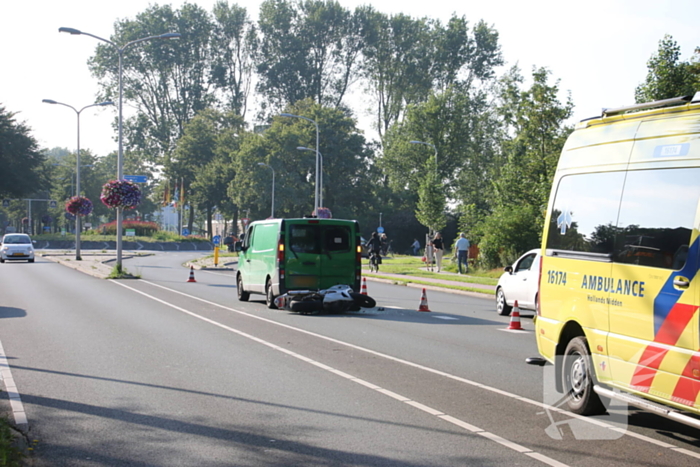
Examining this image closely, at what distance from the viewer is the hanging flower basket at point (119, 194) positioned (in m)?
31.8

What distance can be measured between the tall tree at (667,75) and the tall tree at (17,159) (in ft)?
166

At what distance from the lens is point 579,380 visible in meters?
7.33

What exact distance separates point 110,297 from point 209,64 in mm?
62142

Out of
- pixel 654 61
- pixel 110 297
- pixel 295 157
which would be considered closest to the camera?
pixel 110 297

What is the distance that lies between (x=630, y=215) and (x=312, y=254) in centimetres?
1090

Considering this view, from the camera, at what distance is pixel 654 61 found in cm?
2486

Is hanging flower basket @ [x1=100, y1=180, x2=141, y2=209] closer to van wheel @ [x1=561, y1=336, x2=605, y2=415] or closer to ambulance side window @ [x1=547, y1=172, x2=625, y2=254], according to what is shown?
ambulance side window @ [x1=547, y1=172, x2=625, y2=254]

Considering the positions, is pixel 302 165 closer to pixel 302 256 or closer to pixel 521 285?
pixel 302 256

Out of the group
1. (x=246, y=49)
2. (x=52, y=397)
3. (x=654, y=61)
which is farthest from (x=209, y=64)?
(x=52, y=397)

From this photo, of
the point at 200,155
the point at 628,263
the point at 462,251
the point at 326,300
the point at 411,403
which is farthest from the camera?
the point at 200,155

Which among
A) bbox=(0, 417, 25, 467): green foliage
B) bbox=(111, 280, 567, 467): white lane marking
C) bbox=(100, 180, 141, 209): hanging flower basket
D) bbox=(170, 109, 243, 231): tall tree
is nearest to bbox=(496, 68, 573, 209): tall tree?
bbox=(100, 180, 141, 209): hanging flower basket

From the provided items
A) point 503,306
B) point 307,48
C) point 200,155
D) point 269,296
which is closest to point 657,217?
point 503,306

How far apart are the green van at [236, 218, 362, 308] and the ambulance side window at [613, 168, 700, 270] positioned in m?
10.6

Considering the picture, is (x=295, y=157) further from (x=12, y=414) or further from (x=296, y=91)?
(x=12, y=414)
